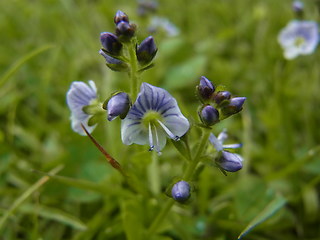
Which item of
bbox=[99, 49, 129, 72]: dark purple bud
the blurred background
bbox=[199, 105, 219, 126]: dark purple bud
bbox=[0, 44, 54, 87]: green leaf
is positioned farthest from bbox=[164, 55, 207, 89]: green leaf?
bbox=[199, 105, 219, 126]: dark purple bud

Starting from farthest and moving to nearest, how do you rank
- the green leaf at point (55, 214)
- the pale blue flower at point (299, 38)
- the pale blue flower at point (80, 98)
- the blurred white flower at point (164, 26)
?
the blurred white flower at point (164, 26) → the pale blue flower at point (299, 38) → the green leaf at point (55, 214) → the pale blue flower at point (80, 98)

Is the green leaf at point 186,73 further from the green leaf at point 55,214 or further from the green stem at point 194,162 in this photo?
the green stem at point 194,162

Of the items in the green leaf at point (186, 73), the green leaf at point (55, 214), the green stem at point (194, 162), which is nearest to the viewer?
the green stem at point (194, 162)

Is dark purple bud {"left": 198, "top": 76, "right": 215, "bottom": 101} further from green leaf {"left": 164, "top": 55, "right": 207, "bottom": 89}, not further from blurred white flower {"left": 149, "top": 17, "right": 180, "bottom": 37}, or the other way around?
blurred white flower {"left": 149, "top": 17, "right": 180, "bottom": 37}

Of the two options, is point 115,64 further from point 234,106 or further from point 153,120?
point 234,106

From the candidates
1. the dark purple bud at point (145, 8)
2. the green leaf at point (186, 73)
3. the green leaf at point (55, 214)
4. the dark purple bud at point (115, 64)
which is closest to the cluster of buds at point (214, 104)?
the dark purple bud at point (115, 64)

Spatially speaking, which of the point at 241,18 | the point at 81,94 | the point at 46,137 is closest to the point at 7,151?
the point at 46,137

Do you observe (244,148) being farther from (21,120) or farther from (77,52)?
(77,52)

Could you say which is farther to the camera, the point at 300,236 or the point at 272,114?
the point at 272,114
